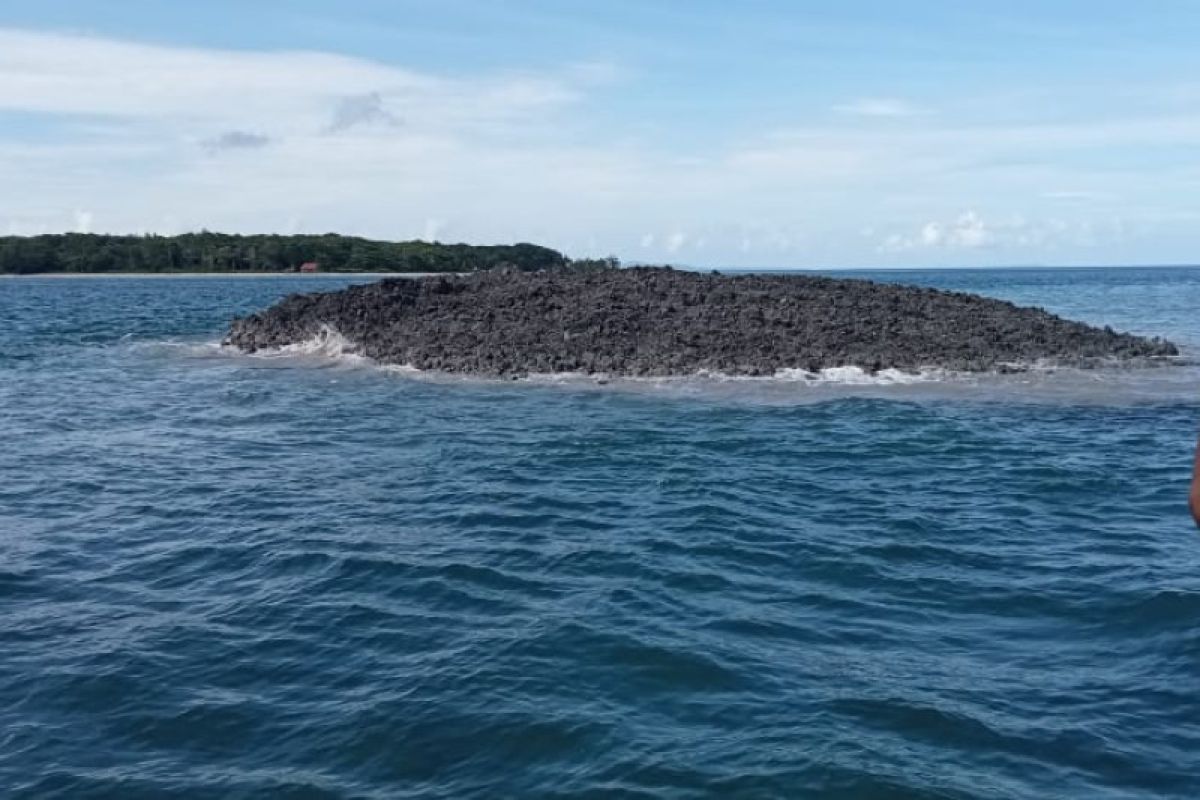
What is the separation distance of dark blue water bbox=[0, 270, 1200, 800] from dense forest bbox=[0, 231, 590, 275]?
395ft

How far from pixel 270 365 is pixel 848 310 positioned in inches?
765

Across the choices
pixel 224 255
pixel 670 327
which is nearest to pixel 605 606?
pixel 670 327

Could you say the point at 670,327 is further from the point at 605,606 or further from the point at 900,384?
the point at 605,606

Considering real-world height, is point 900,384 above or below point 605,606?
above

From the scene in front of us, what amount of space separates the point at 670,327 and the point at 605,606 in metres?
24.4

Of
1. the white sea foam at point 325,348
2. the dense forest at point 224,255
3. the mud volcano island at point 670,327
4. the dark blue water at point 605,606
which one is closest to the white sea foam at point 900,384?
the mud volcano island at point 670,327

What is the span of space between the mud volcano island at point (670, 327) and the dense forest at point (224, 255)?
322 ft

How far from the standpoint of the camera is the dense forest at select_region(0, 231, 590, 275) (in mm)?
147125

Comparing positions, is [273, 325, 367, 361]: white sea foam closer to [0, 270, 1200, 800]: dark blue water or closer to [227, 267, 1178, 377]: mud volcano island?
[227, 267, 1178, 377]: mud volcano island

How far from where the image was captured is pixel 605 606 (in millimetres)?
12750

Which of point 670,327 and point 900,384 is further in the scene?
point 670,327

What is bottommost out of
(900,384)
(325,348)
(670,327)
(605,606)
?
(605,606)

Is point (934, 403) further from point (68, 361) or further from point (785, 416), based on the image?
point (68, 361)

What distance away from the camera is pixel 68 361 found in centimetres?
4062
